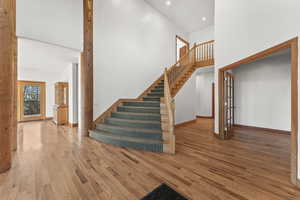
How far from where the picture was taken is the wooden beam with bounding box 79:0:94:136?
3.60m

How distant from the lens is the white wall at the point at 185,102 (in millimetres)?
5129

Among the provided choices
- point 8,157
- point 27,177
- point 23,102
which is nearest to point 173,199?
point 27,177

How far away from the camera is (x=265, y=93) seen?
4.51 metres

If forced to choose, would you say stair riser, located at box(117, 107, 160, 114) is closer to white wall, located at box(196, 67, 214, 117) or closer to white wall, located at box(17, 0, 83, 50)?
white wall, located at box(17, 0, 83, 50)

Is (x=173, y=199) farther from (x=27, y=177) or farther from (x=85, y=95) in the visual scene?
(x=85, y=95)

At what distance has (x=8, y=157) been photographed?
2.06 meters

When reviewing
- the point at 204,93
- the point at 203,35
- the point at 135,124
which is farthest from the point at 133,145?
the point at 203,35

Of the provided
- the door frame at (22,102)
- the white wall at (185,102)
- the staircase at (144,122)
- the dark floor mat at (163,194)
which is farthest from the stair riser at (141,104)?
the door frame at (22,102)

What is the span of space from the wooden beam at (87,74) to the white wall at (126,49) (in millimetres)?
195

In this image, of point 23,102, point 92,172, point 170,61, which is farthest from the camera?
point 170,61

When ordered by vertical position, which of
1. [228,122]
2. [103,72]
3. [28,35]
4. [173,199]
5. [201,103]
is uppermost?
[28,35]

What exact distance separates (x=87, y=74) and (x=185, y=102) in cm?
395

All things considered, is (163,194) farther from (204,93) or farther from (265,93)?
(204,93)

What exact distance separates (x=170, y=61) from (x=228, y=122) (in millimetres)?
4270
